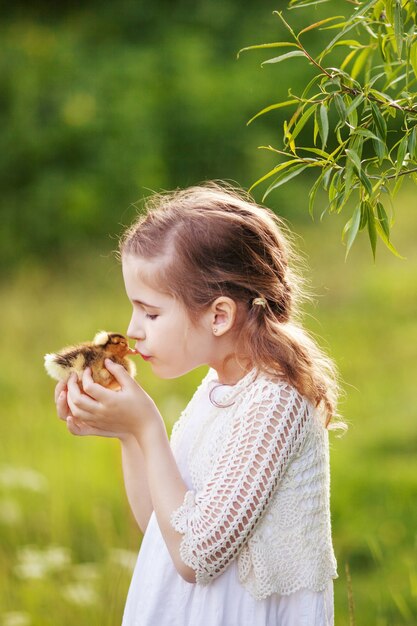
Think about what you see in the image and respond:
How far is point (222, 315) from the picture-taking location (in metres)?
1.89

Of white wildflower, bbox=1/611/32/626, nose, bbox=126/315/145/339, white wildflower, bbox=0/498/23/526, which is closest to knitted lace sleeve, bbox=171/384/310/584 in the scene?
nose, bbox=126/315/145/339

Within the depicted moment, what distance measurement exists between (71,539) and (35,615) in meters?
0.56

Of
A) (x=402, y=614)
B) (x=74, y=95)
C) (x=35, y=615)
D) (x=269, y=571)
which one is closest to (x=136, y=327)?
(x=269, y=571)

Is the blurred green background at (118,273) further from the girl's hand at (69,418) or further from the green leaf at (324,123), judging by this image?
the green leaf at (324,123)

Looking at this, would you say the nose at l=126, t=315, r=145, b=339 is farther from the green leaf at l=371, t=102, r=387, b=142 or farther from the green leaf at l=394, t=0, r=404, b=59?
the green leaf at l=394, t=0, r=404, b=59

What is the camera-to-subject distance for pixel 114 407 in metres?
1.86

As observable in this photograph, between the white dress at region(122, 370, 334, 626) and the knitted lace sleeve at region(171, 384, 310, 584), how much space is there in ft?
0.16

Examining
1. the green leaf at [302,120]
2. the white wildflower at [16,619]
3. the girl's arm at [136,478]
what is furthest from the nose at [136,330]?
the white wildflower at [16,619]

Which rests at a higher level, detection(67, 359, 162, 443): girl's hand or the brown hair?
the brown hair

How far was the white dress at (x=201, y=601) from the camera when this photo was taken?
1819mm

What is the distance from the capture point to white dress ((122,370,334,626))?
1.82 m

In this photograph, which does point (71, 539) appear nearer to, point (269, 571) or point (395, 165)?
point (269, 571)

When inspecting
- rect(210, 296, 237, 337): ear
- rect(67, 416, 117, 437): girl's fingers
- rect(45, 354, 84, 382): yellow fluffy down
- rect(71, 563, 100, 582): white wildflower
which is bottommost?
rect(71, 563, 100, 582): white wildflower

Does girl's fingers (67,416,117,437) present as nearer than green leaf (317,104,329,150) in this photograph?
No
